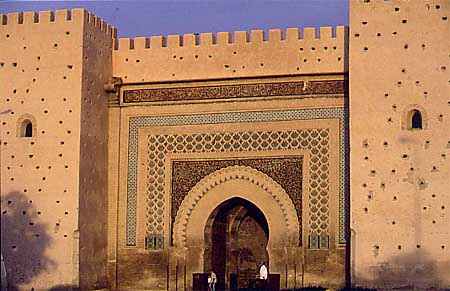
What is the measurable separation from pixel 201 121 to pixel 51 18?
252 centimetres

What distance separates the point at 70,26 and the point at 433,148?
519cm

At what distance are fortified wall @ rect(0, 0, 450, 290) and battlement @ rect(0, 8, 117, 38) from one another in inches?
0.8

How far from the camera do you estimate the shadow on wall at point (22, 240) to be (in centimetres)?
1423

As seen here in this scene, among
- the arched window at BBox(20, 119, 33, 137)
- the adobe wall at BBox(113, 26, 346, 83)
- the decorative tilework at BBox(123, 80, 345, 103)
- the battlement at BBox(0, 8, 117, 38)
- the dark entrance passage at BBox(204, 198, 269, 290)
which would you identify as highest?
the battlement at BBox(0, 8, 117, 38)

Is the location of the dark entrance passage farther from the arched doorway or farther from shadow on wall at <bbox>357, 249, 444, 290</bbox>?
shadow on wall at <bbox>357, 249, 444, 290</bbox>

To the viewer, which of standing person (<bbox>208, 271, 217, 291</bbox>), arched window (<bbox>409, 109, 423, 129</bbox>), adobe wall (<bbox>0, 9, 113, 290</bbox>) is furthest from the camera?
standing person (<bbox>208, 271, 217, 291</bbox>)

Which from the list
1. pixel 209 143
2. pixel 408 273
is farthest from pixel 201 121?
pixel 408 273

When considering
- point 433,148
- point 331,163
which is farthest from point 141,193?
point 433,148

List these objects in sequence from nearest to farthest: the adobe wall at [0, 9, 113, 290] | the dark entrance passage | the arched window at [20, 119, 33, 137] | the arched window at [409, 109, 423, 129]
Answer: the arched window at [409, 109, 423, 129] < the adobe wall at [0, 9, 113, 290] < the arched window at [20, 119, 33, 137] < the dark entrance passage

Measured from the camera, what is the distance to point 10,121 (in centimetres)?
1455

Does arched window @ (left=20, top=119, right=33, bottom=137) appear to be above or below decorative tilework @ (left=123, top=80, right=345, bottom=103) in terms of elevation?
below

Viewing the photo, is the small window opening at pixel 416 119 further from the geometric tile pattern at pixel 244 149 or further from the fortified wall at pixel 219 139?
the geometric tile pattern at pixel 244 149

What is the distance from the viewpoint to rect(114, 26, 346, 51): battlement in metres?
14.5

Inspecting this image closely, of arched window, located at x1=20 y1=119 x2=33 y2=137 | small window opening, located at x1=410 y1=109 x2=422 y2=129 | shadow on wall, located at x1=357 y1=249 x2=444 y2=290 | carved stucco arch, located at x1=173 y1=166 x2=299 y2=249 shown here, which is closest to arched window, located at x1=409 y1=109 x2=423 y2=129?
small window opening, located at x1=410 y1=109 x2=422 y2=129
